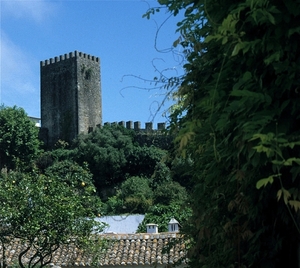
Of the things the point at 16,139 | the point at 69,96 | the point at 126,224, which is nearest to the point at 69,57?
the point at 69,96

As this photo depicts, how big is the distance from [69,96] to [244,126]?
52270mm

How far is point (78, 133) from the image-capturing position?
5291cm

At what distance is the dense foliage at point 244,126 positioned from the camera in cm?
262

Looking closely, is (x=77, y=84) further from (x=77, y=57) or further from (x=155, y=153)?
(x=155, y=153)

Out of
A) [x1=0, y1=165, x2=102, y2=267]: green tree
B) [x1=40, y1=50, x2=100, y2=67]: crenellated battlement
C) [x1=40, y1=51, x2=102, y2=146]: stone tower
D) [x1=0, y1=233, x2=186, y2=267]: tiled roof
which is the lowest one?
[x1=0, y1=233, x2=186, y2=267]: tiled roof

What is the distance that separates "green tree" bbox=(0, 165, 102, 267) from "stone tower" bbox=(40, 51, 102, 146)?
38.1m

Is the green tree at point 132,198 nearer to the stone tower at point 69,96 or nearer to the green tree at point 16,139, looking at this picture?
the green tree at point 16,139

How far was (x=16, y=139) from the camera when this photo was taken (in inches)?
1891

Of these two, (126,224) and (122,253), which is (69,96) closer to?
(126,224)

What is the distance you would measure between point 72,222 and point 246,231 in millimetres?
11572

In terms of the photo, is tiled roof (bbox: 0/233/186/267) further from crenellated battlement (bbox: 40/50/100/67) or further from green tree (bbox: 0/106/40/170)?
crenellated battlement (bbox: 40/50/100/67)

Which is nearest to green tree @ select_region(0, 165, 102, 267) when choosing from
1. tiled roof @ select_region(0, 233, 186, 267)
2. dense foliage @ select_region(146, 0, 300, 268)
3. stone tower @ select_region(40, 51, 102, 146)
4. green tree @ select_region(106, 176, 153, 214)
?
tiled roof @ select_region(0, 233, 186, 267)

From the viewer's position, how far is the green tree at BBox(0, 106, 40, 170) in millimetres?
47750

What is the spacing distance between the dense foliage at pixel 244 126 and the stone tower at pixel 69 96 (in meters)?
49.6
